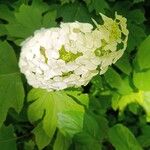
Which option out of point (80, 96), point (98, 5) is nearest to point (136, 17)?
point (98, 5)

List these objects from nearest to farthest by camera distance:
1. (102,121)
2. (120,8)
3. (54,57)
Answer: (54,57) < (102,121) < (120,8)

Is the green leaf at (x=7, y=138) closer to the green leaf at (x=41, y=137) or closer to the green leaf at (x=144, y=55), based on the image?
the green leaf at (x=41, y=137)

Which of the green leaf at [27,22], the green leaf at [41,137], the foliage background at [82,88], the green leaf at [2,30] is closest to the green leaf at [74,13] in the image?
the foliage background at [82,88]

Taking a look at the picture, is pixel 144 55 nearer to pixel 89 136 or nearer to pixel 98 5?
pixel 98 5

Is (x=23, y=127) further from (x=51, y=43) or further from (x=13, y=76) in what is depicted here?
(x=51, y=43)

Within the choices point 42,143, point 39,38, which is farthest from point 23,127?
point 39,38

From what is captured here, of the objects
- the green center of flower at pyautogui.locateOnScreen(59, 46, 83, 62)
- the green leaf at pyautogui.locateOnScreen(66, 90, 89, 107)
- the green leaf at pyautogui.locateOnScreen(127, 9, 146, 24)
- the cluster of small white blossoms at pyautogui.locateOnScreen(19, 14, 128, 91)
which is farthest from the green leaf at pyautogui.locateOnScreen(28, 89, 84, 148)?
the green leaf at pyautogui.locateOnScreen(127, 9, 146, 24)
